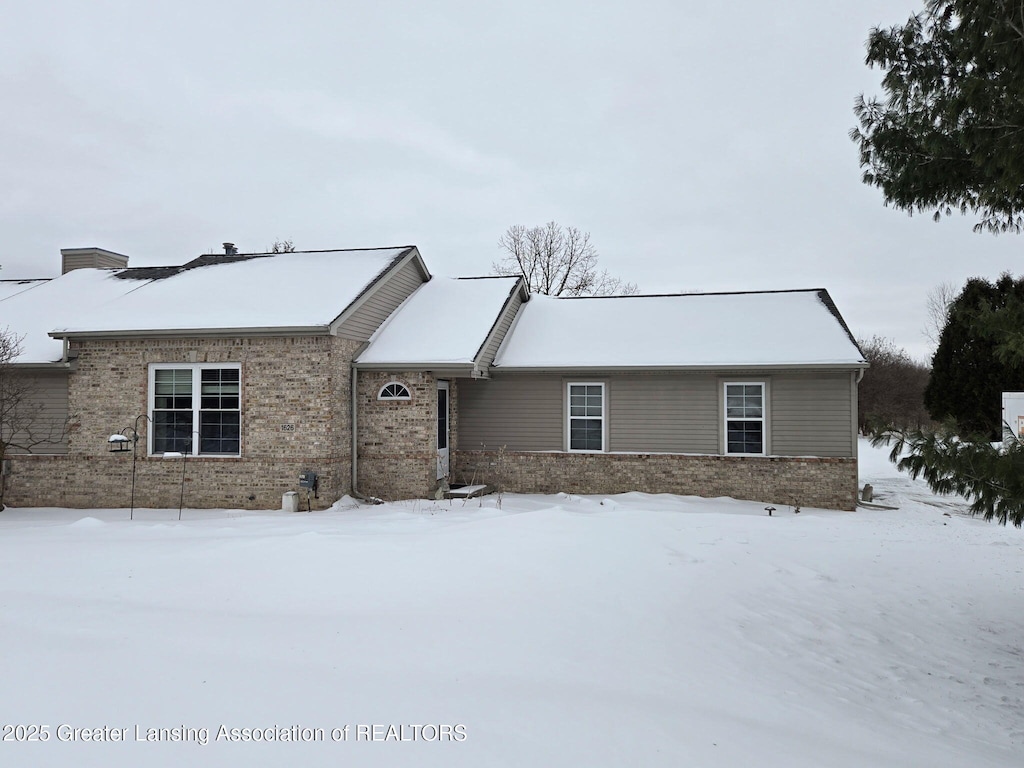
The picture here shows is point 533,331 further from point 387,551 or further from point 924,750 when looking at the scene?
point 924,750

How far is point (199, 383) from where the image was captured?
12.9 meters

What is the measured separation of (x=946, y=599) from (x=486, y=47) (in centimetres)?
1743

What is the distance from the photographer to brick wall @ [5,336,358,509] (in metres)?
12.6

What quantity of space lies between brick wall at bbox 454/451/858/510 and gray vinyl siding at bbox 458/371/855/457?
0.75 ft

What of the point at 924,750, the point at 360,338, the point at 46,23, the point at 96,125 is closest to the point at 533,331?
the point at 360,338

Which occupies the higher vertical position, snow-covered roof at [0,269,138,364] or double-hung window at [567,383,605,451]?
snow-covered roof at [0,269,138,364]

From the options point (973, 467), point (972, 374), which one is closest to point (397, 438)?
point (973, 467)

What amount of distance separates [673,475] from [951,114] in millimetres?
9514

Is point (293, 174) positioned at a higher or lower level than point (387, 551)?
higher

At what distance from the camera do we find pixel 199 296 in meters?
14.0

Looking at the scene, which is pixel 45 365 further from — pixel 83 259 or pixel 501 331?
pixel 501 331

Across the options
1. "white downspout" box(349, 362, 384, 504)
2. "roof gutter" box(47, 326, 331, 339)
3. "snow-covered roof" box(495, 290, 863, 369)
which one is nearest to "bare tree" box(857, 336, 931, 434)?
"snow-covered roof" box(495, 290, 863, 369)

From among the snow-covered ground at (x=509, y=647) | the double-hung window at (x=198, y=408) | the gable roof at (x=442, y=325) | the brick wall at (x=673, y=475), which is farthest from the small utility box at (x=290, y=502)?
the brick wall at (x=673, y=475)

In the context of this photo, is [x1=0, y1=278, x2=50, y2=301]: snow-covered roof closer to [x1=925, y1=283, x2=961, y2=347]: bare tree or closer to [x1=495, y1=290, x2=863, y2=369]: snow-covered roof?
[x1=495, y1=290, x2=863, y2=369]: snow-covered roof
